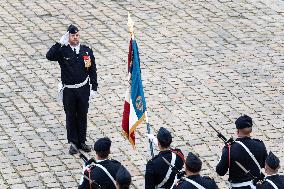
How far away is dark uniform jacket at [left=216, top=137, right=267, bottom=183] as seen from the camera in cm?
1007

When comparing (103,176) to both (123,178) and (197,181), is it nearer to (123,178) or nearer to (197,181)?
(123,178)

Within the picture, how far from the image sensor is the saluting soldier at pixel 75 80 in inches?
495

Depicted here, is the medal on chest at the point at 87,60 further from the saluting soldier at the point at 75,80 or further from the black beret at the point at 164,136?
the black beret at the point at 164,136

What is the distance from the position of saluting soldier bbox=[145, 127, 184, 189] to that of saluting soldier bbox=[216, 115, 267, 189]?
596mm

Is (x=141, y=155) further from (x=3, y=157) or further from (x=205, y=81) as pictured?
(x=205, y=81)

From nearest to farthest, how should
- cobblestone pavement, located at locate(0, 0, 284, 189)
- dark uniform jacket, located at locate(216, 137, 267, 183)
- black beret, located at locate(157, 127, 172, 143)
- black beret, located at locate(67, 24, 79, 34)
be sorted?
black beret, located at locate(157, 127, 172, 143) → dark uniform jacket, located at locate(216, 137, 267, 183) → black beret, located at locate(67, 24, 79, 34) → cobblestone pavement, located at locate(0, 0, 284, 189)

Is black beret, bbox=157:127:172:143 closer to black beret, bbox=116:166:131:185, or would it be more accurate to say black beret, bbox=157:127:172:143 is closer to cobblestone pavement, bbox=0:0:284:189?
black beret, bbox=116:166:131:185

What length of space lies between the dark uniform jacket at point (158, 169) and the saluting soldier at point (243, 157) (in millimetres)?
607

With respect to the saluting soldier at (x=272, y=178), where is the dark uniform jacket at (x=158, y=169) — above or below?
below

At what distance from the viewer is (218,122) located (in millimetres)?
13648

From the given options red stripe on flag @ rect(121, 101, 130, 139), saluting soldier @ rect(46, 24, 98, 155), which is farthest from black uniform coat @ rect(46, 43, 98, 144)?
red stripe on flag @ rect(121, 101, 130, 139)

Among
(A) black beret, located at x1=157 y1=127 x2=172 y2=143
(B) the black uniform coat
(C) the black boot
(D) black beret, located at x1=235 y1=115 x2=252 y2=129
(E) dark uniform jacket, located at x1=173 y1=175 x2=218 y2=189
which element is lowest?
(C) the black boot

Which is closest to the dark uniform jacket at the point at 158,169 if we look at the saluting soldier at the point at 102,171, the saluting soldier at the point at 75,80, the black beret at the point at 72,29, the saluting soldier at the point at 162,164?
the saluting soldier at the point at 162,164

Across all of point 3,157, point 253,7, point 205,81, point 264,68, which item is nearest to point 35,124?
point 3,157
